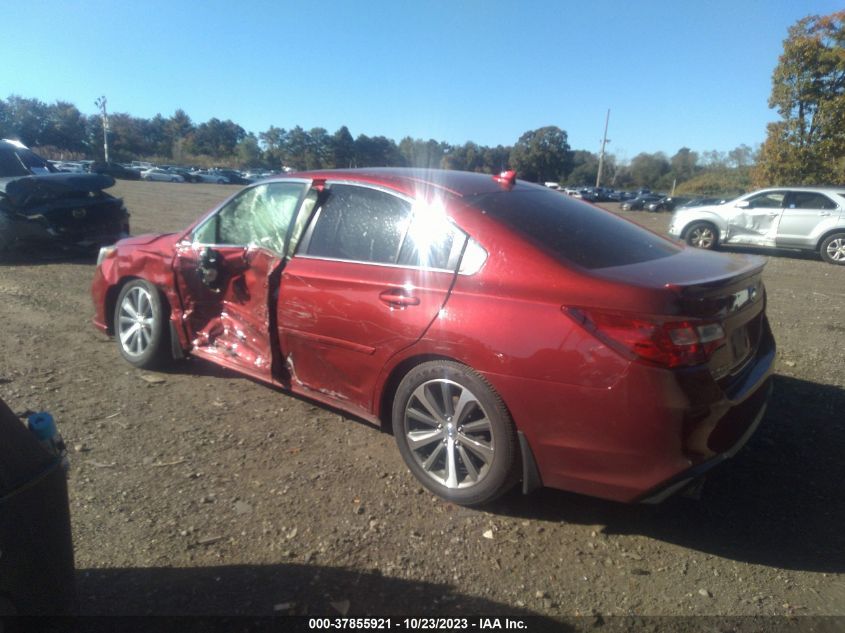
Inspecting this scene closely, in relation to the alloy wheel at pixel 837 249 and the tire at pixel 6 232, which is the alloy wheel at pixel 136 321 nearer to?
the tire at pixel 6 232

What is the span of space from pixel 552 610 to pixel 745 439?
1.26 meters

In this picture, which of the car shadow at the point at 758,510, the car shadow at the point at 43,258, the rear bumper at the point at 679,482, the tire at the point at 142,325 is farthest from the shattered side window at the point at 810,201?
the car shadow at the point at 43,258

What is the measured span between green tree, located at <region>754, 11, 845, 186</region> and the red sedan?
22378 mm

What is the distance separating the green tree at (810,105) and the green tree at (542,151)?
12442 millimetres

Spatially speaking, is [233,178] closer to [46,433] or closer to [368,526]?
[368,526]

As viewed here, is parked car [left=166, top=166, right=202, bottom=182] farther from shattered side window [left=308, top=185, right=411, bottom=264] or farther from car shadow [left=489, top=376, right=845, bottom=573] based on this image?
car shadow [left=489, top=376, right=845, bottom=573]

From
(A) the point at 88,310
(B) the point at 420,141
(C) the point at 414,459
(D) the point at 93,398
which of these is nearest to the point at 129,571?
(C) the point at 414,459

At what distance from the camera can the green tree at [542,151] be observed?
3447 cm

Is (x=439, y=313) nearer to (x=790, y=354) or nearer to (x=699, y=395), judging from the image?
(x=699, y=395)

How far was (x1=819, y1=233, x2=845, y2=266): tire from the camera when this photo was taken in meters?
12.7

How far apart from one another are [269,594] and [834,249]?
1397cm

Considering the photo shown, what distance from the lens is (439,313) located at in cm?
304

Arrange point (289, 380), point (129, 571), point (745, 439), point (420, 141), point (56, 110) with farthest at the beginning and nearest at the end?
point (56, 110) < point (420, 141) < point (289, 380) < point (745, 439) < point (129, 571)

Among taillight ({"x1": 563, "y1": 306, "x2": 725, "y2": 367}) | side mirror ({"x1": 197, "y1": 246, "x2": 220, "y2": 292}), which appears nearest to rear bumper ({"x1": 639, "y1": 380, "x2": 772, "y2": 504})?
taillight ({"x1": 563, "y1": 306, "x2": 725, "y2": 367})
